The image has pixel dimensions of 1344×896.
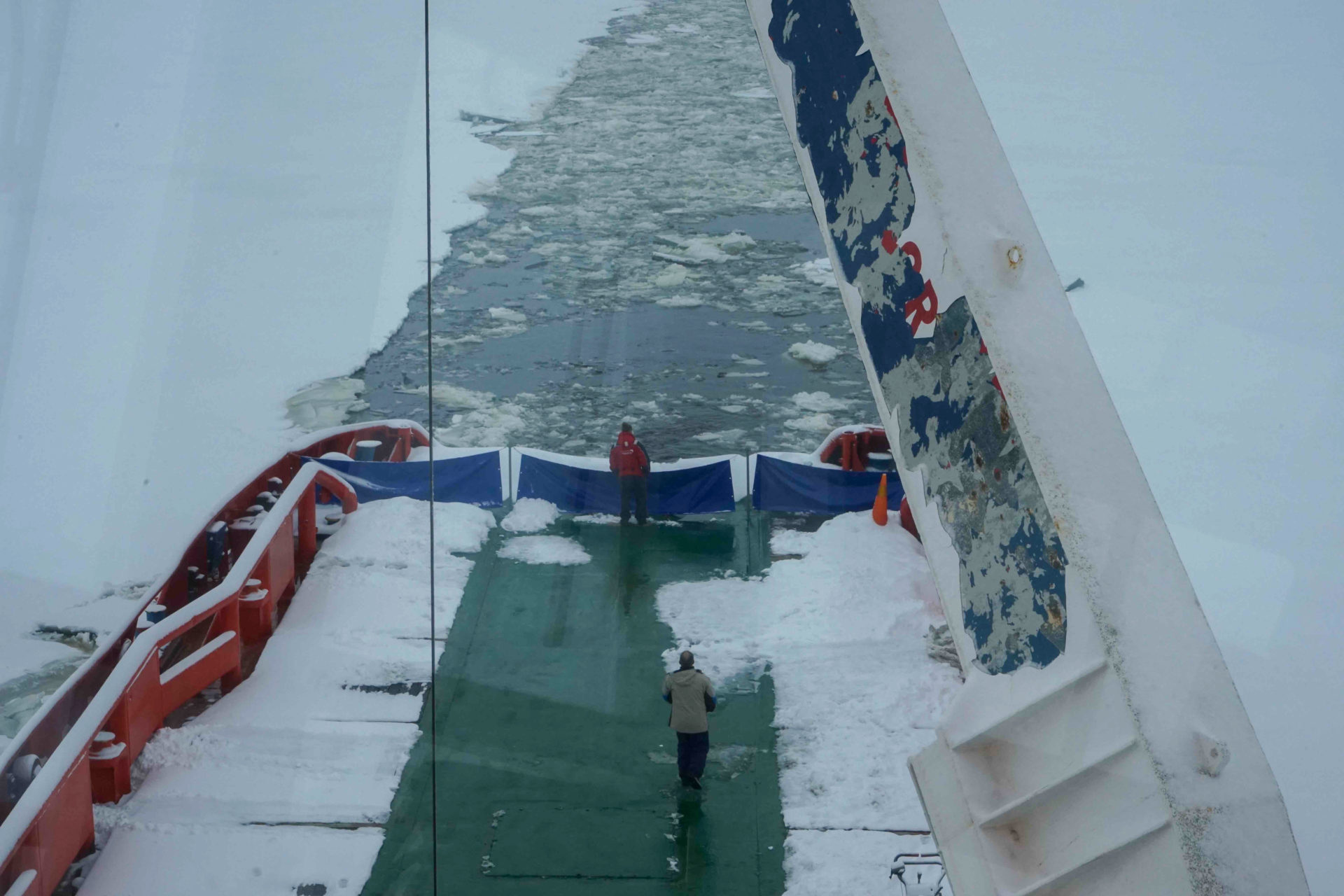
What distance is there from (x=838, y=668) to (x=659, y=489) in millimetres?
2421

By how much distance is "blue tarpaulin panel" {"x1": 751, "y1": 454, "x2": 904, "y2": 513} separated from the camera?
8.99 metres

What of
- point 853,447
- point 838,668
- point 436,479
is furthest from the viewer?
point 853,447

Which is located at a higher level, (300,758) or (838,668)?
(300,758)

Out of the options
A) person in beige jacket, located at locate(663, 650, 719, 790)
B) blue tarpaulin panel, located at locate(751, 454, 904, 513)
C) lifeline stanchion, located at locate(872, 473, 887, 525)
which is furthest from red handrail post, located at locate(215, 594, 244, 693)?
lifeline stanchion, located at locate(872, 473, 887, 525)

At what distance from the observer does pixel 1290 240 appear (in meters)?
13.6

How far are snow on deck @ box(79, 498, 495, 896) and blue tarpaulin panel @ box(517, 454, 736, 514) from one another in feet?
3.89

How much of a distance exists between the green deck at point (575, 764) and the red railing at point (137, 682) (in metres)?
1.18

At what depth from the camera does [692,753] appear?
5633 mm

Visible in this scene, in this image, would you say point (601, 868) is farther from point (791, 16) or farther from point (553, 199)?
point (553, 199)

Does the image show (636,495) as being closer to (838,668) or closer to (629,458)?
(629,458)

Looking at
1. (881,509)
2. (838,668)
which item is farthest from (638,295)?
(838,668)

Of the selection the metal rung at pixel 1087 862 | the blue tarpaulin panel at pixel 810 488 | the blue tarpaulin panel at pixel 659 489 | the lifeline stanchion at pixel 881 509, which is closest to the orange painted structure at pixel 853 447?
the blue tarpaulin panel at pixel 810 488

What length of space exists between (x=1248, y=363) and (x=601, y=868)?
862 centimetres

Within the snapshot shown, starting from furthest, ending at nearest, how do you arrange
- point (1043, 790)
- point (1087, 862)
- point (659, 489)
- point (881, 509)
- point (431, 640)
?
point (659, 489) < point (881, 509) < point (431, 640) < point (1043, 790) < point (1087, 862)
